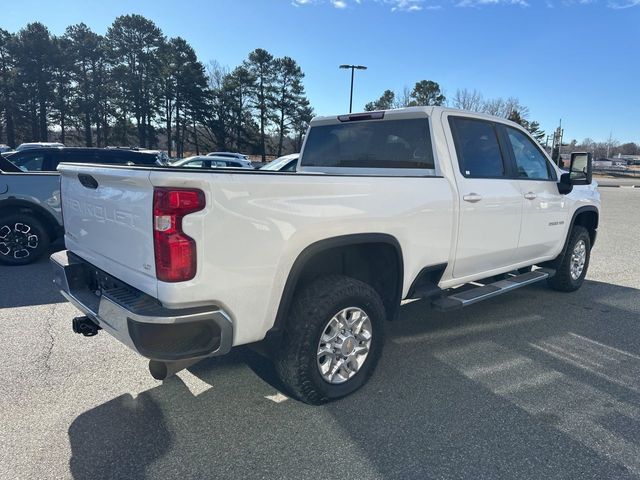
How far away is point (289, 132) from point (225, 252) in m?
55.2

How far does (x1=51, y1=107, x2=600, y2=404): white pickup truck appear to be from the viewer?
7.53 feet

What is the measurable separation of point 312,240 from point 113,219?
118 centimetres

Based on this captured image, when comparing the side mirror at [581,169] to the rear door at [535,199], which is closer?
the rear door at [535,199]

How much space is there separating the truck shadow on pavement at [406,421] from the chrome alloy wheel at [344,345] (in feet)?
0.70

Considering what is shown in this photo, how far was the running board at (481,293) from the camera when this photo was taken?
373 cm

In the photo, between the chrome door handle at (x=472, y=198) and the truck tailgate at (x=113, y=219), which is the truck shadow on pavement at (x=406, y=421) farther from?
the chrome door handle at (x=472, y=198)

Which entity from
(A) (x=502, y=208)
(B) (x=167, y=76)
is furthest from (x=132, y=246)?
(B) (x=167, y=76)

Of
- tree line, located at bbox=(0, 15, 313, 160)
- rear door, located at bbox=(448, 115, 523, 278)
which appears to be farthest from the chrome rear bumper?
tree line, located at bbox=(0, 15, 313, 160)

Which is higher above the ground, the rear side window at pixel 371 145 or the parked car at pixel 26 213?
the rear side window at pixel 371 145

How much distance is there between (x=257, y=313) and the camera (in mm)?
2588

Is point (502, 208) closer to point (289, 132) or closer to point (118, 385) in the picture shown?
point (118, 385)

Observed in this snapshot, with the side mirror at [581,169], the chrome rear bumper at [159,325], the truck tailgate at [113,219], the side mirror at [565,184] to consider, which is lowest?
the chrome rear bumper at [159,325]

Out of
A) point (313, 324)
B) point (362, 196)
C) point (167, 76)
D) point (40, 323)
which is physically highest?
point (167, 76)

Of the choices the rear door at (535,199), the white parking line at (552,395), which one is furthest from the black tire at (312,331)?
the rear door at (535,199)
